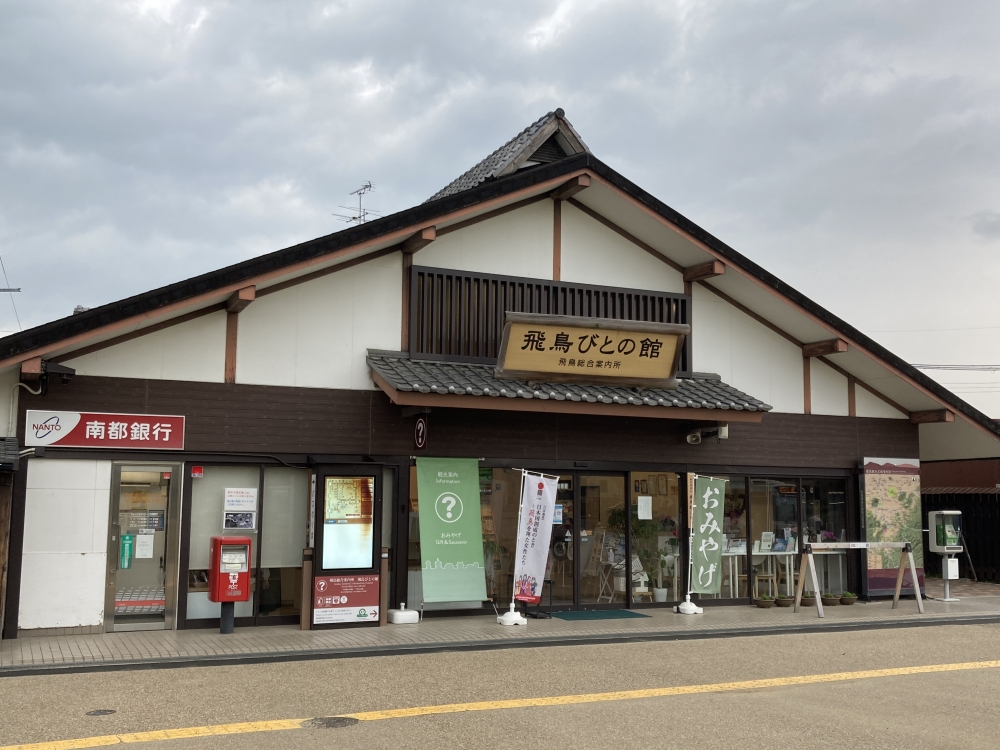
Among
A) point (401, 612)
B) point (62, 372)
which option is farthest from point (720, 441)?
point (62, 372)

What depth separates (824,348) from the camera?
1532 centimetres

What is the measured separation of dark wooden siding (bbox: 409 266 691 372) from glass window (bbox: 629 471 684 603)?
2.64 meters

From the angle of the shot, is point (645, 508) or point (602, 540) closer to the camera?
point (602, 540)

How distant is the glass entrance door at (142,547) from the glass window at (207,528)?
0.73ft

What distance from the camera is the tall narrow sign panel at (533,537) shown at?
1263cm

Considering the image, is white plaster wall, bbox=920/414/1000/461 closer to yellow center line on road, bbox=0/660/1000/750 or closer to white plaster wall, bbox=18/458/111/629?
yellow center line on road, bbox=0/660/1000/750

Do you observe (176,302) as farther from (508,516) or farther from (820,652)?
(820,652)

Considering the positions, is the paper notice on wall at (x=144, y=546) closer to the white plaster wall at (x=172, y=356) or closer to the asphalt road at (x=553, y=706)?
the white plaster wall at (x=172, y=356)

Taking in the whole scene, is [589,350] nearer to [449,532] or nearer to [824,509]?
[449,532]

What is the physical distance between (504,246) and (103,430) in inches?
237

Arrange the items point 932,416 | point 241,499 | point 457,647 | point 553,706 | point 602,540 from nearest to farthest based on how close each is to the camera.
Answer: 1. point 553,706
2. point 457,647
3. point 241,499
4. point 602,540
5. point 932,416

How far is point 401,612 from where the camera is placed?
1239 cm

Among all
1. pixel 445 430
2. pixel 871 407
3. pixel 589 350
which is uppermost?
pixel 589 350

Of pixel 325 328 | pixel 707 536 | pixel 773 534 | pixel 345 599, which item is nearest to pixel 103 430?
pixel 325 328
